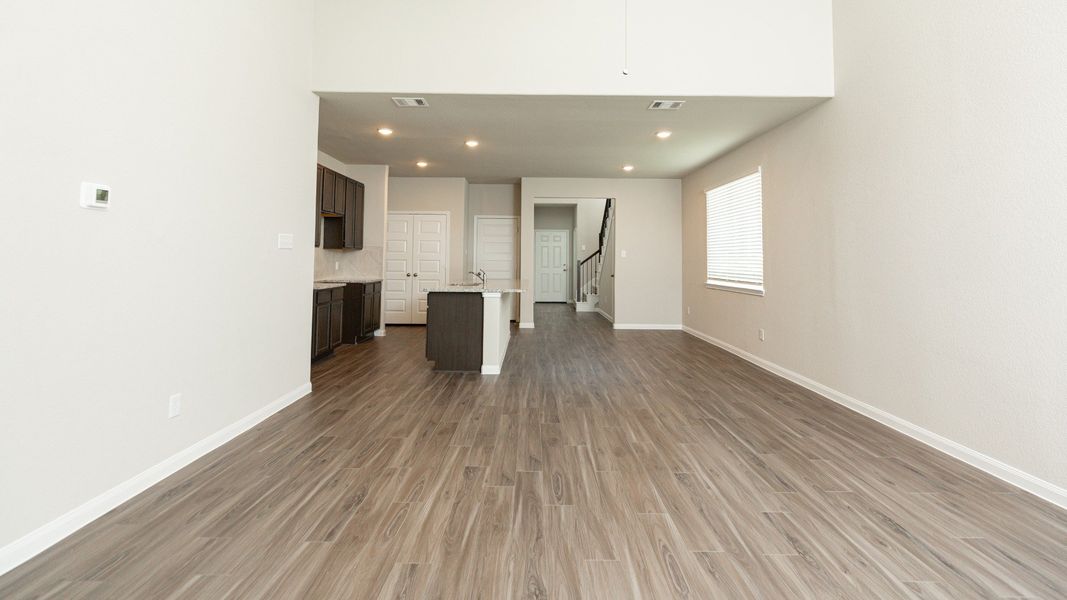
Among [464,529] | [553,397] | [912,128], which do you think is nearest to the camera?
[464,529]

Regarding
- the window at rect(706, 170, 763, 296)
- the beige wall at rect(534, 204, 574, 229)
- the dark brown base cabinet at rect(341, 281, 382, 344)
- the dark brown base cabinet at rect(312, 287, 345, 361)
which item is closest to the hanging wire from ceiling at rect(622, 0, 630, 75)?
the window at rect(706, 170, 763, 296)

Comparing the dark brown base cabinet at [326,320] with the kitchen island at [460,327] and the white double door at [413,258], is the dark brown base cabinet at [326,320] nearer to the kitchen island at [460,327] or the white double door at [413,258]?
the kitchen island at [460,327]

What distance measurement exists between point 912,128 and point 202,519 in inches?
178

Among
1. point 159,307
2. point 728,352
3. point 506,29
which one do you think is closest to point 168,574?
point 159,307

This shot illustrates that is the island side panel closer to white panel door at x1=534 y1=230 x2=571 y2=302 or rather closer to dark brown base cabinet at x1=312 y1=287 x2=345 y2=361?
dark brown base cabinet at x1=312 y1=287 x2=345 y2=361

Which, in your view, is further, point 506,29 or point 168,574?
point 506,29

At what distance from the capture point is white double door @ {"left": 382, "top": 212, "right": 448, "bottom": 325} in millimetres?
8031

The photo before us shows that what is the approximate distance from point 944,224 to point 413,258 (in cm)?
714

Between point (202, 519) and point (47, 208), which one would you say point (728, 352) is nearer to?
point (202, 519)

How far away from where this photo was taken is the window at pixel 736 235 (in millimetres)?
5133

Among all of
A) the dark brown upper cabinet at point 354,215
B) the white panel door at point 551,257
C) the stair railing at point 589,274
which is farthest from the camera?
the white panel door at point 551,257

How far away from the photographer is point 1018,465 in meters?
2.22

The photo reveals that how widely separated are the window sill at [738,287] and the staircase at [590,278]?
145 inches

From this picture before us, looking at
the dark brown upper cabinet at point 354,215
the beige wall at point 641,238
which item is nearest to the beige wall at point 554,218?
the beige wall at point 641,238
